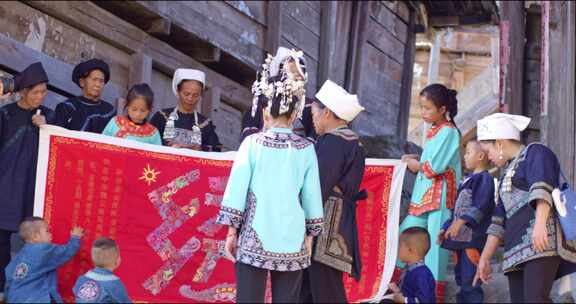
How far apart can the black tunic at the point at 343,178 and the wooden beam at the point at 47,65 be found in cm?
303

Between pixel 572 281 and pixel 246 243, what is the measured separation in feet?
9.30

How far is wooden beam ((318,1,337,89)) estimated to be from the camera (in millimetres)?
13289

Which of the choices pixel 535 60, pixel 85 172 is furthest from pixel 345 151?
pixel 535 60

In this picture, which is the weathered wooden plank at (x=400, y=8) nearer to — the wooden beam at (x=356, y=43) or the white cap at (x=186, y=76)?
the wooden beam at (x=356, y=43)

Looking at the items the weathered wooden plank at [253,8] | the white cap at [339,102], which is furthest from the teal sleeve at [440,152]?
the weathered wooden plank at [253,8]

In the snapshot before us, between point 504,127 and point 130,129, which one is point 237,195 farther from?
point 130,129

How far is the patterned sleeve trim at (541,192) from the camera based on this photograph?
5.99 meters

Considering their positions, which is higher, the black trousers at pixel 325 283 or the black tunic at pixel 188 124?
the black tunic at pixel 188 124

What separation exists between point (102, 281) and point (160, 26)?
14.0ft

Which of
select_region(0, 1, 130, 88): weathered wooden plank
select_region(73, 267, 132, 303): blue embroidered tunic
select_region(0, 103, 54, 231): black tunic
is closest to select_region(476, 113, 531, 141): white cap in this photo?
select_region(73, 267, 132, 303): blue embroidered tunic

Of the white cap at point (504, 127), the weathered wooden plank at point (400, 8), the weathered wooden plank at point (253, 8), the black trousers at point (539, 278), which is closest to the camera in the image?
the black trousers at point (539, 278)

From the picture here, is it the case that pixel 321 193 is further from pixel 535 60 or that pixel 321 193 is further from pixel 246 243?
pixel 535 60

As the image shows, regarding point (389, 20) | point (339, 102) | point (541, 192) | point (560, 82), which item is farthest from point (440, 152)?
point (389, 20)

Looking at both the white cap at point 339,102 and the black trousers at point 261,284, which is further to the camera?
the white cap at point 339,102
